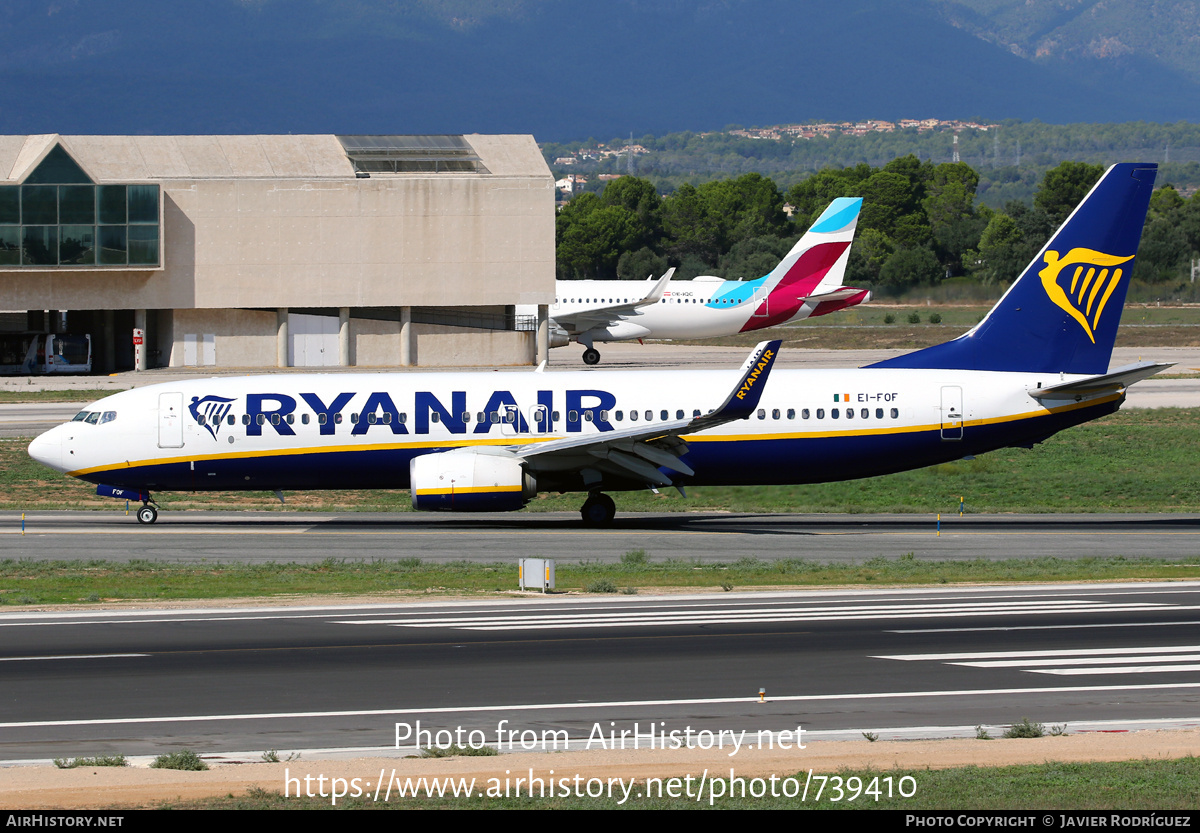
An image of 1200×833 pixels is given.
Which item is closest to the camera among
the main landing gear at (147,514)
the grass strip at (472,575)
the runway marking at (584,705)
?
the runway marking at (584,705)

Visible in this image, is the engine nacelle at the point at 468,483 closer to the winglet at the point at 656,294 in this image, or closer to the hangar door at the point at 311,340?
the winglet at the point at 656,294

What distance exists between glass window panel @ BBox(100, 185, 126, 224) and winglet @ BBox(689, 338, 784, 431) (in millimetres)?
50479

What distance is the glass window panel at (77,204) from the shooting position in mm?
72688

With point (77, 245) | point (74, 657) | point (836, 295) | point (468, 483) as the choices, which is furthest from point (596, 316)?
point (74, 657)

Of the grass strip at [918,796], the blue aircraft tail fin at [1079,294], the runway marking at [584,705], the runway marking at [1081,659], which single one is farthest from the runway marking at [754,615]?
the blue aircraft tail fin at [1079,294]

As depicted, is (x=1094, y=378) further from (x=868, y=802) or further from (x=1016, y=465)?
(x=868, y=802)

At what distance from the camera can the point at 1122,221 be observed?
3481cm

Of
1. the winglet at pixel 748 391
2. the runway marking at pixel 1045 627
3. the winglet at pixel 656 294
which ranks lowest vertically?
the runway marking at pixel 1045 627

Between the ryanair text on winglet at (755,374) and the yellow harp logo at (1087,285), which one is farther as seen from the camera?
the yellow harp logo at (1087,285)

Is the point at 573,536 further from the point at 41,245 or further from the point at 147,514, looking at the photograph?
the point at 41,245

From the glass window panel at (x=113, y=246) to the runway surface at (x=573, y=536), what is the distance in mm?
38008

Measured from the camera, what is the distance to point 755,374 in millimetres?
31672

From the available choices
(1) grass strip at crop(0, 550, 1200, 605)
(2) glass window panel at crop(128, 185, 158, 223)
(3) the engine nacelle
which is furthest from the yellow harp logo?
(2) glass window panel at crop(128, 185, 158, 223)
